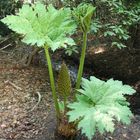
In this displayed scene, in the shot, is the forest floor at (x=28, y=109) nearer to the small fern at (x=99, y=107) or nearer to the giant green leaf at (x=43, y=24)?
the small fern at (x=99, y=107)

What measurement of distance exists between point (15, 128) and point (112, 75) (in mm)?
1901

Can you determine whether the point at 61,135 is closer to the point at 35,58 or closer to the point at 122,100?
the point at 122,100

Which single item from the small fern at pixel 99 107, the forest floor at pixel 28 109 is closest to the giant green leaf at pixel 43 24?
the small fern at pixel 99 107

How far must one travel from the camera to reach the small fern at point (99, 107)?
9.29 ft

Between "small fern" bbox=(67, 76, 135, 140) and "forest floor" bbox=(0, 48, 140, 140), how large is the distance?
619 mm

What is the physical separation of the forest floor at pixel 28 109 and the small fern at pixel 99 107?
619 mm

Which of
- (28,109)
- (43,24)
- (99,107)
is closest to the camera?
(99,107)

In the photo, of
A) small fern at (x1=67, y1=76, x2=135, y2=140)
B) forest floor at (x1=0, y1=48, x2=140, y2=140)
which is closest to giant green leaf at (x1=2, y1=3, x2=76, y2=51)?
small fern at (x1=67, y1=76, x2=135, y2=140)

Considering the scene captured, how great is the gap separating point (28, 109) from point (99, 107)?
124cm

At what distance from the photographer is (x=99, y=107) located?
296 cm

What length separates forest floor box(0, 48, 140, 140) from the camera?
360 centimetres

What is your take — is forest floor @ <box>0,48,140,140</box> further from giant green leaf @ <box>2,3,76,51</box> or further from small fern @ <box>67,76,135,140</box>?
giant green leaf @ <box>2,3,76,51</box>

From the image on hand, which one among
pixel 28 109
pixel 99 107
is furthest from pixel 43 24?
pixel 28 109

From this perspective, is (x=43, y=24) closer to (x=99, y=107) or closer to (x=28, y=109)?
(x=99, y=107)
